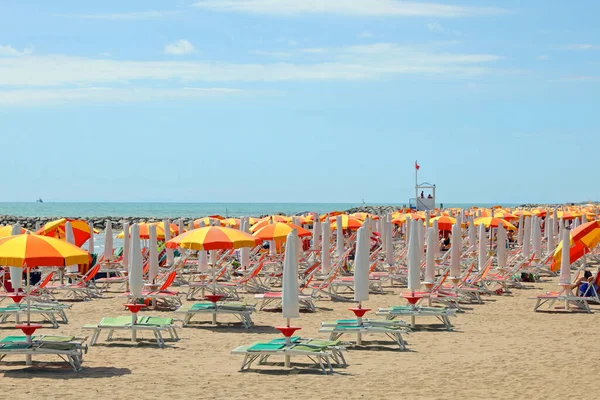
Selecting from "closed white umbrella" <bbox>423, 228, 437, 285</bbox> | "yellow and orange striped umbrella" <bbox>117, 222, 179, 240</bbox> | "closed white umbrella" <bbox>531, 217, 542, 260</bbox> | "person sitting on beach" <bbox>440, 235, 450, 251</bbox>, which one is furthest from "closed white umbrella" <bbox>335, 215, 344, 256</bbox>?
"person sitting on beach" <bbox>440, 235, 450, 251</bbox>

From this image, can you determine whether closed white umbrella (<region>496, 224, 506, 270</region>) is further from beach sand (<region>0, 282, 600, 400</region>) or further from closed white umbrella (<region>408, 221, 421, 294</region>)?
closed white umbrella (<region>408, 221, 421, 294</region>)

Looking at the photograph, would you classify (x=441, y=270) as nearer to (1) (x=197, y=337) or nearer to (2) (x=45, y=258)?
(1) (x=197, y=337)

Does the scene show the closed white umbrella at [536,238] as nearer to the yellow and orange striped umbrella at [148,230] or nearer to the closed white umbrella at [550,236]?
the closed white umbrella at [550,236]

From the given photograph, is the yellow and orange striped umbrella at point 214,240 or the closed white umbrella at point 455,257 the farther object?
the closed white umbrella at point 455,257

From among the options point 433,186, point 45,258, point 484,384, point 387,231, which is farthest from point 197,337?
point 433,186

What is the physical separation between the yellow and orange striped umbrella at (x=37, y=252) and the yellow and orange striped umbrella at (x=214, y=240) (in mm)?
3111

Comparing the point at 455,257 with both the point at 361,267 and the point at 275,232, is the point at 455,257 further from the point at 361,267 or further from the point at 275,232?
the point at 361,267

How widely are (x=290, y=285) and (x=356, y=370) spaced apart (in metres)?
1.00

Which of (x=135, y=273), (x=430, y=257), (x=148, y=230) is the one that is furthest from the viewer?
(x=148, y=230)

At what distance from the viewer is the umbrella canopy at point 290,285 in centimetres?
862

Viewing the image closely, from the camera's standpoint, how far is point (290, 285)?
8.68m

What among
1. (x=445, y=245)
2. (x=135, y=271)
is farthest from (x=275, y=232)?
(x=445, y=245)

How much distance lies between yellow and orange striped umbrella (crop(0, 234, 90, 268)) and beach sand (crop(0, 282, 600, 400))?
1.00 meters

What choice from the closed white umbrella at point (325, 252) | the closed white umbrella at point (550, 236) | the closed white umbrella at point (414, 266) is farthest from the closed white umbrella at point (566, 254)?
the closed white umbrella at point (550, 236)
